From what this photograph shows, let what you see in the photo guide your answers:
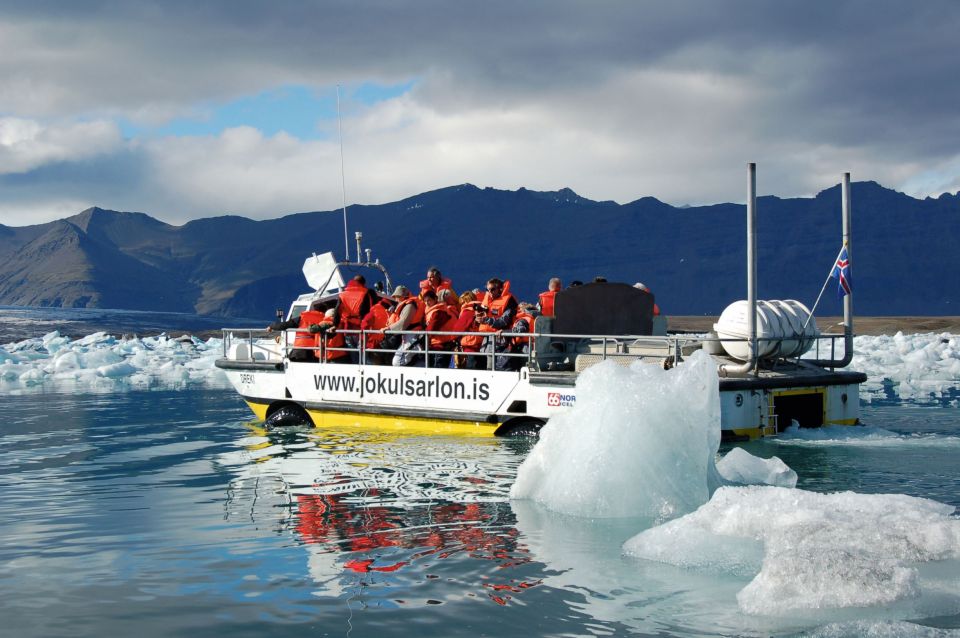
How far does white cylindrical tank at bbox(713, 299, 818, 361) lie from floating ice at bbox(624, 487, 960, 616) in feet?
14.0

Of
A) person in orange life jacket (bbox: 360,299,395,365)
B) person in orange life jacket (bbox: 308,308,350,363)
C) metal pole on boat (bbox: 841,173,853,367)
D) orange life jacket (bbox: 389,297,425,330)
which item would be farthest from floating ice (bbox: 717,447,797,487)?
person in orange life jacket (bbox: 308,308,350,363)

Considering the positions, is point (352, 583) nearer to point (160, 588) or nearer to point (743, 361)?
point (160, 588)

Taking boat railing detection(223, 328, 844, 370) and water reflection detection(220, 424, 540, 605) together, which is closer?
water reflection detection(220, 424, 540, 605)

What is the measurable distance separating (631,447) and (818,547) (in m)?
2.30

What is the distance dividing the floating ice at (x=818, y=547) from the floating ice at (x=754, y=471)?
1.48 m

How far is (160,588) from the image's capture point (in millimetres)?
5879

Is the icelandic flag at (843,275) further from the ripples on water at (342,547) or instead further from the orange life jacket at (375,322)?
the orange life jacket at (375,322)

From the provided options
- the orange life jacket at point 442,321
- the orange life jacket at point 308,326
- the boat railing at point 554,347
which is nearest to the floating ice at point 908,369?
the boat railing at point 554,347

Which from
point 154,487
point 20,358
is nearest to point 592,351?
point 154,487

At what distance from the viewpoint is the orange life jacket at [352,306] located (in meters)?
13.8

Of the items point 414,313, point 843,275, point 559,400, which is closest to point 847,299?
point 843,275

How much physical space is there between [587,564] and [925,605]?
1.95m

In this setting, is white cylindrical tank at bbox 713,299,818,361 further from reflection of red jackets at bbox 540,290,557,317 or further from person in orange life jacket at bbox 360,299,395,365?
person in orange life jacket at bbox 360,299,395,365

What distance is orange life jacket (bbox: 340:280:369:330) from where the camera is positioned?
13789 millimetres
